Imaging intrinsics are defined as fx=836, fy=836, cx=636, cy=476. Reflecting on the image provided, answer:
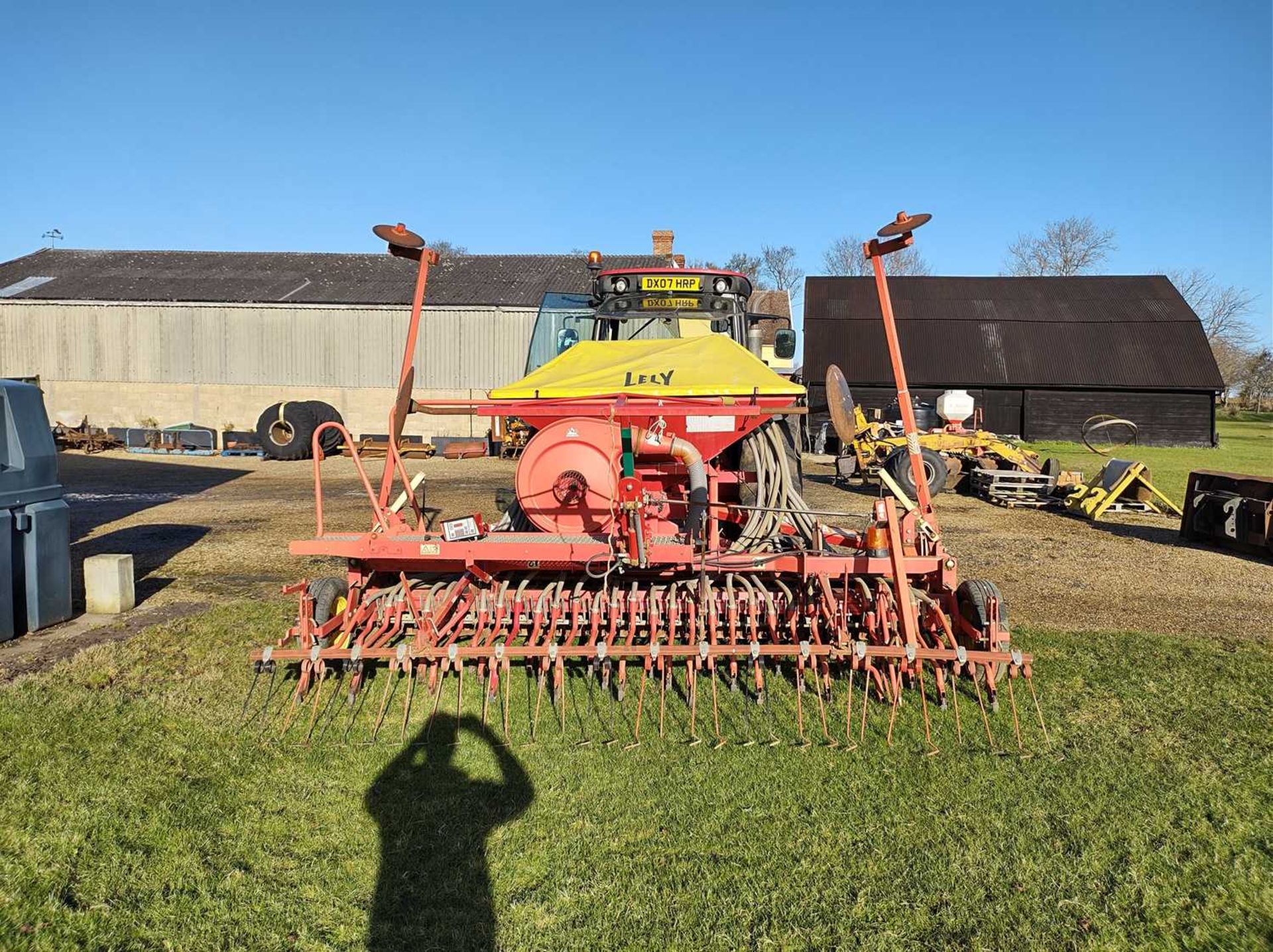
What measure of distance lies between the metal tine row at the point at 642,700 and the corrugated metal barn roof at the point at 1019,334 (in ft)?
74.8

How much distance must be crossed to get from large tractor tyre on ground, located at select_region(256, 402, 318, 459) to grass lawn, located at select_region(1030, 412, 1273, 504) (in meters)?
17.9

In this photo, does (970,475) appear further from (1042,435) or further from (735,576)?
(1042,435)

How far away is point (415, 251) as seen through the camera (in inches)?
205

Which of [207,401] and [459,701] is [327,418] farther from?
[459,701]

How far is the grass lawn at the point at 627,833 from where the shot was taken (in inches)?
109

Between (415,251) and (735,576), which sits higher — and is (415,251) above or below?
above

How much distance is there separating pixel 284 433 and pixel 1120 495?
17491 mm

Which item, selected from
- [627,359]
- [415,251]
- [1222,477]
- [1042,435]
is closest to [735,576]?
[627,359]

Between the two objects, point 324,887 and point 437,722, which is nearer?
point 324,887

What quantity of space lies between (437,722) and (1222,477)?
9495 mm

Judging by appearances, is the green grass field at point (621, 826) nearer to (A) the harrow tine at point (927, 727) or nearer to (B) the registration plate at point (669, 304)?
(A) the harrow tine at point (927, 727)

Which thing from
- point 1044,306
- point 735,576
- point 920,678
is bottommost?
point 920,678


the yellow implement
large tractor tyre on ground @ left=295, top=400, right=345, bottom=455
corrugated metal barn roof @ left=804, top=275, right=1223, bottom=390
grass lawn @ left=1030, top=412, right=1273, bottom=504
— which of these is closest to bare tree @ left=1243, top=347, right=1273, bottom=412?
grass lawn @ left=1030, top=412, right=1273, bottom=504

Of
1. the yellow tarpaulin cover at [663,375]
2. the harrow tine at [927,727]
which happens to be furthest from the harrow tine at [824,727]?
the yellow tarpaulin cover at [663,375]
